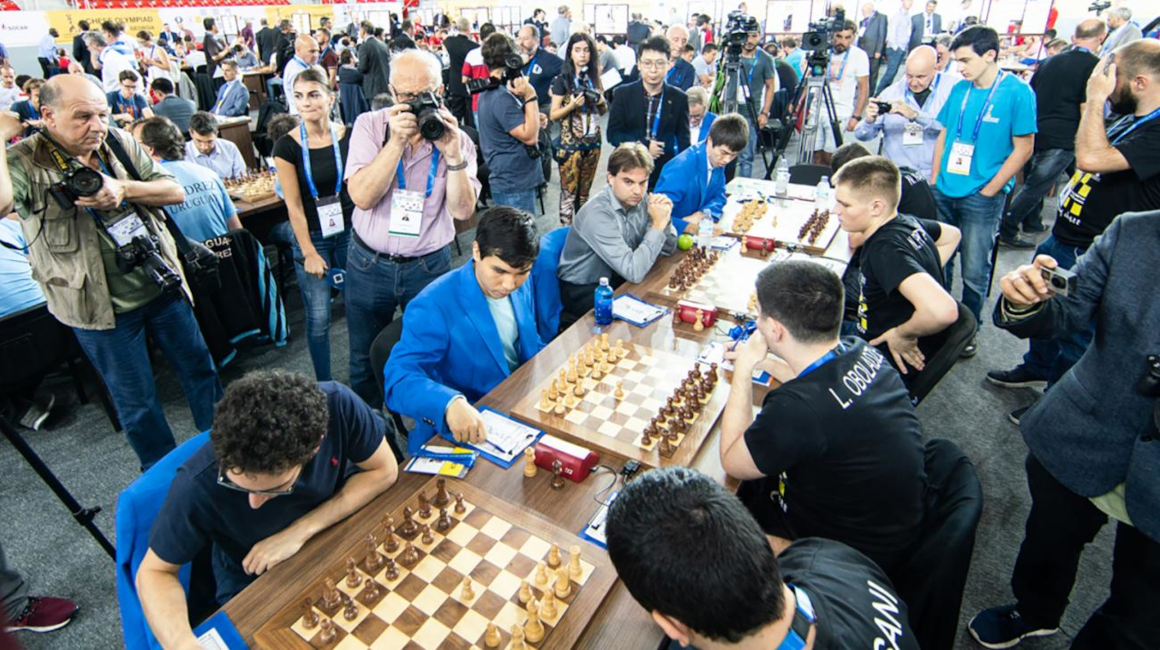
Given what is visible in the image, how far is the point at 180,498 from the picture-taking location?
1430 millimetres

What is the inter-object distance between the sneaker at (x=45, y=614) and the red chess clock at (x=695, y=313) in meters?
2.60

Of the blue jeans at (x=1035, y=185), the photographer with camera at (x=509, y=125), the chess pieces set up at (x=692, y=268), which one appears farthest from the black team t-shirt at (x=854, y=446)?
the blue jeans at (x=1035, y=185)

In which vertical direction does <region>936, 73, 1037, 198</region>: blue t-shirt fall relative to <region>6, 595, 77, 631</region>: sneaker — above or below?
above

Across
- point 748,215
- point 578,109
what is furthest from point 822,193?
point 578,109

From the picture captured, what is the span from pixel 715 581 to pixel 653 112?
166 inches

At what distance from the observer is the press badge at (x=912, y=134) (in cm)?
408

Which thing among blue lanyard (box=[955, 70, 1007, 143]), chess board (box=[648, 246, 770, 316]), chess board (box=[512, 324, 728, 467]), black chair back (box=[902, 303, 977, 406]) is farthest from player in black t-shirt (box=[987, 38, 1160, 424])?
chess board (box=[512, 324, 728, 467])

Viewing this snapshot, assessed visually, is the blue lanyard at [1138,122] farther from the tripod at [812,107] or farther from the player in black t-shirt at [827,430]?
the tripod at [812,107]

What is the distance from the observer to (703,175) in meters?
4.03

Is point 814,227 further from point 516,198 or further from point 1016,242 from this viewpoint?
point 1016,242

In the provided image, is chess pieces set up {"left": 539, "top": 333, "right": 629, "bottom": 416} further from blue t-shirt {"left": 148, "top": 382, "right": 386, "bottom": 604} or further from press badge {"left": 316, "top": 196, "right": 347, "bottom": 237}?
press badge {"left": 316, "top": 196, "right": 347, "bottom": 237}

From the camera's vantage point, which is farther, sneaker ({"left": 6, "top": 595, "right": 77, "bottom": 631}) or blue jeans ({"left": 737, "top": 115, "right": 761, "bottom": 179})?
blue jeans ({"left": 737, "top": 115, "right": 761, "bottom": 179})

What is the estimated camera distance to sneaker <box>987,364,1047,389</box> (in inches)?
141

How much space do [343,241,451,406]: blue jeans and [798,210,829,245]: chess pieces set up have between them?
6.67 ft
